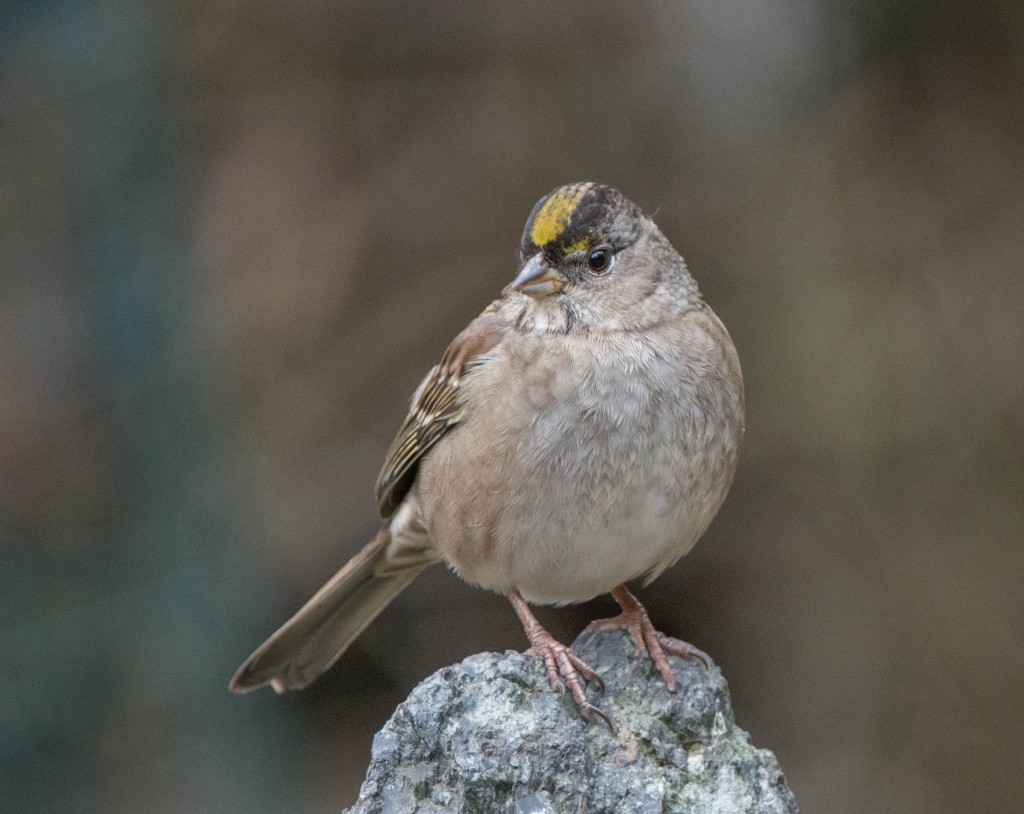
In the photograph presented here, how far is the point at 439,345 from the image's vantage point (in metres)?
7.32

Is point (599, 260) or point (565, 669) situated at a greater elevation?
point (599, 260)

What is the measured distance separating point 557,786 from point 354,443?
4462 mm

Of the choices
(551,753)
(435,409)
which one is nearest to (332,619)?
(435,409)

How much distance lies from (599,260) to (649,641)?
1085 millimetres

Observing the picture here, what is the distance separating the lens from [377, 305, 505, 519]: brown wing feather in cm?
427

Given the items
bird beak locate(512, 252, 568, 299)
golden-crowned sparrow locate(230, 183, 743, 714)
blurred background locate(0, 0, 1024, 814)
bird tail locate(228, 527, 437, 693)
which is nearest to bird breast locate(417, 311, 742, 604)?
golden-crowned sparrow locate(230, 183, 743, 714)

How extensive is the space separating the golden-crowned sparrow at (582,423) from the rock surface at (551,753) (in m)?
0.17

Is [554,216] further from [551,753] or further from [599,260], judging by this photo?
[551,753]

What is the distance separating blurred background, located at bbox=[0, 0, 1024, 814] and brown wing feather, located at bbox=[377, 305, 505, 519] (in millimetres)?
1653

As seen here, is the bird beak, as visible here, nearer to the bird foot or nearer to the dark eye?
the dark eye

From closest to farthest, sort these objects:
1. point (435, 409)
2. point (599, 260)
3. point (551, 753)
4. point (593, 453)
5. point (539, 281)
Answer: point (551, 753)
point (593, 453)
point (539, 281)
point (599, 260)
point (435, 409)

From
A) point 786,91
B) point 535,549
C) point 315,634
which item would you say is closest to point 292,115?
point 786,91

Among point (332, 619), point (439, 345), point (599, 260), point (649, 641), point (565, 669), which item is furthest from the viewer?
point (439, 345)

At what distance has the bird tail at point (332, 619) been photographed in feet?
15.1
